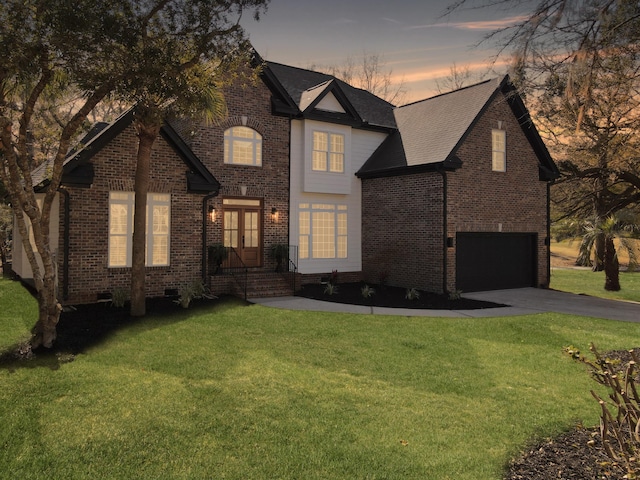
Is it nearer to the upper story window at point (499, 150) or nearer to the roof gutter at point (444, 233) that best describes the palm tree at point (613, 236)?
the upper story window at point (499, 150)

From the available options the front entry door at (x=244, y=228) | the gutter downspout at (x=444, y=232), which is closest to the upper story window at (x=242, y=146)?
the front entry door at (x=244, y=228)

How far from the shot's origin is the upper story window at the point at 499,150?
17812 millimetres

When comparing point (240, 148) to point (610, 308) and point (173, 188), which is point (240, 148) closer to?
point (173, 188)

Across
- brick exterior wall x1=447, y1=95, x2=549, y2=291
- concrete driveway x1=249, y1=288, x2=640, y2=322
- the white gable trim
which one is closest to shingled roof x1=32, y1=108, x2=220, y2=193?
Result: concrete driveway x1=249, y1=288, x2=640, y2=322

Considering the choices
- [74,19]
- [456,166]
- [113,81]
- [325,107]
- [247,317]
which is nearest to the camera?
[74,19]

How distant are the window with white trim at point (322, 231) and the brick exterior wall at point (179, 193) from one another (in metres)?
0.88

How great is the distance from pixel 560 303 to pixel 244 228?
11.0 m

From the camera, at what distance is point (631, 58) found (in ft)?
25.9

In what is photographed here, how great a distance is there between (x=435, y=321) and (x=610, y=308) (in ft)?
21.7

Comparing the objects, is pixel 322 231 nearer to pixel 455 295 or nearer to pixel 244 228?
pixel 244 228

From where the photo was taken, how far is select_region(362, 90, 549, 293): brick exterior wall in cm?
1617

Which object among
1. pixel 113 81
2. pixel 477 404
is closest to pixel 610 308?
pixel 477 404

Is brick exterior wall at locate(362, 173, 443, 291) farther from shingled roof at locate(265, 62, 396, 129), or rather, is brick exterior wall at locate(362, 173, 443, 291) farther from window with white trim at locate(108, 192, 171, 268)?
window with white trim at locate(108, 192, 171, 268)

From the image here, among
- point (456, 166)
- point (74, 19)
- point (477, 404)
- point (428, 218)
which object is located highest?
point (74, 19)
